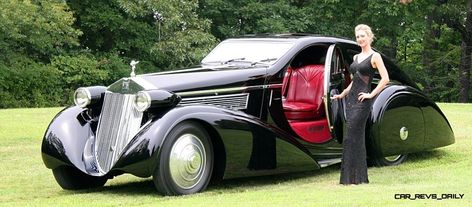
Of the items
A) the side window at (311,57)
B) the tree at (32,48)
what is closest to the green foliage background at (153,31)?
the tree at (32,48)

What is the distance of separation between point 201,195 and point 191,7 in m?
25.0

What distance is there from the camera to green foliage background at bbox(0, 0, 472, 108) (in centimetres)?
3007

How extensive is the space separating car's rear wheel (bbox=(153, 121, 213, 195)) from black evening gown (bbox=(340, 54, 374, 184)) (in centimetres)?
145

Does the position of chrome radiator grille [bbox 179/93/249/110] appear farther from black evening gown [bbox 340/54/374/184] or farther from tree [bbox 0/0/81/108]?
tree [bbox 0/0/81/108]

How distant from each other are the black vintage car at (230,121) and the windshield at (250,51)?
0.01 metres

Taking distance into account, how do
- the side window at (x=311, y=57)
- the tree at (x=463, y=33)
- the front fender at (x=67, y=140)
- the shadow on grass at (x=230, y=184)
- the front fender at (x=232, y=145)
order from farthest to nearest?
the tree at (x=463, y=33), the side window at (x=311, y=57), the shadow on grass at (x=230, y=184), the front fender at (x=67, y=140), the front fender at (x=232, y=145)

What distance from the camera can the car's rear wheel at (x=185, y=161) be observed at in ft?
22.7

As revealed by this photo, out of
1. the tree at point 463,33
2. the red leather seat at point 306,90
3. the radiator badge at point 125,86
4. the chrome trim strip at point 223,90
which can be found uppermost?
the radiator badge at point 125,86

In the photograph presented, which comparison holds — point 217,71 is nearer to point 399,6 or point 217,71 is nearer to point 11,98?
point 11,98

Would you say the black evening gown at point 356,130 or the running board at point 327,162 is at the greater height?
the black evening gown at point 356,130

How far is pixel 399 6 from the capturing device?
1380 inches

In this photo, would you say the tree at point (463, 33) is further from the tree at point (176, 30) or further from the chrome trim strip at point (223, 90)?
the chrome trim strip at point (223, 90)

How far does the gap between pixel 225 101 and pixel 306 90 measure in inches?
60.7

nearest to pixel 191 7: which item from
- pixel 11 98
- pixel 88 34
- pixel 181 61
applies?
pixel 181 61
